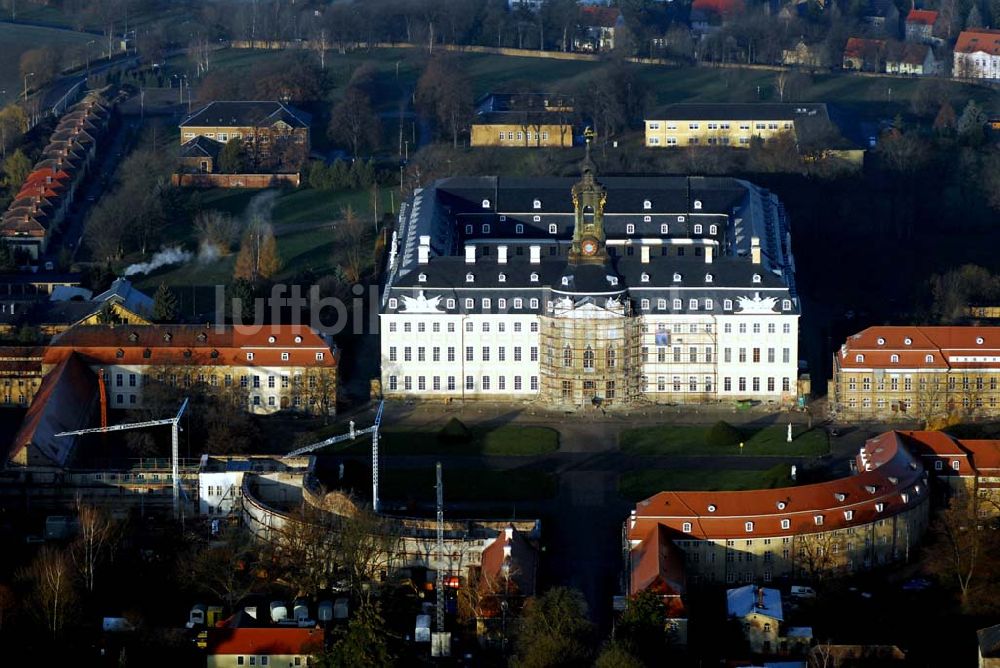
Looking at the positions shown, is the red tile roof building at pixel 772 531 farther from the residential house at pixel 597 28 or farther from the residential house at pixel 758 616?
the residential house at pixel 597 28

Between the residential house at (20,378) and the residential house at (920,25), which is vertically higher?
the residential house at (920,25)

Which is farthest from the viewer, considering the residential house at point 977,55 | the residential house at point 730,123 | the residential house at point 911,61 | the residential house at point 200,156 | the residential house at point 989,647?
the residential house at point 911,61

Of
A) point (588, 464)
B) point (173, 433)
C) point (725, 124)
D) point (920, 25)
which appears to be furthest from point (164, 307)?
point (920, 25)

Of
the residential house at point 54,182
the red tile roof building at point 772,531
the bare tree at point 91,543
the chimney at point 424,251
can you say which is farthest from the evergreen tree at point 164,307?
the red tile roof building at point 772,531

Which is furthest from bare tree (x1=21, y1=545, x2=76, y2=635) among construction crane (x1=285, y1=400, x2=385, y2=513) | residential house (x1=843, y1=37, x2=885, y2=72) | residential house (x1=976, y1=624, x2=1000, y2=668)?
Answer: residential house (x1=843, y1=37, x2=885, y2=72)

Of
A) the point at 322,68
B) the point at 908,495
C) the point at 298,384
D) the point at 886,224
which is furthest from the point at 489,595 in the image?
the point at 322,68

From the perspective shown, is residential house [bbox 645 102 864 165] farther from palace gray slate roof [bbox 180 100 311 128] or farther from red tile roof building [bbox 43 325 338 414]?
red tile roof building [bbox 43 325 338 414]

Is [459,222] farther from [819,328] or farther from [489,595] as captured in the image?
[489,595]
